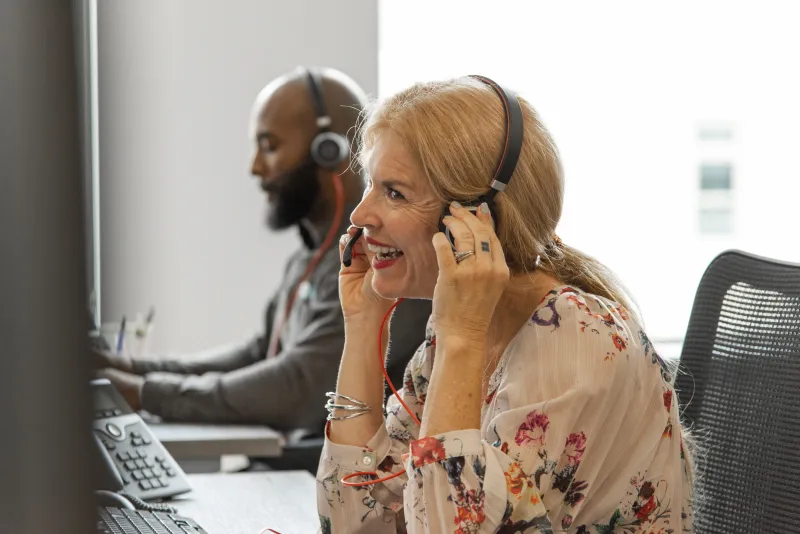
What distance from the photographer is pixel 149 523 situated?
108 centimetres

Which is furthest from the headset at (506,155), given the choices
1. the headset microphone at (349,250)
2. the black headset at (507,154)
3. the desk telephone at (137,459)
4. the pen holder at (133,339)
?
the pen holder at (133,339)

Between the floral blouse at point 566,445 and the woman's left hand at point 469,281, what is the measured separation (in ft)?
0.21

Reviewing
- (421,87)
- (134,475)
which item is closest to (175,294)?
(134,475)

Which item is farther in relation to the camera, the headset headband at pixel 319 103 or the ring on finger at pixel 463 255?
the headset headband at pixel 319 103

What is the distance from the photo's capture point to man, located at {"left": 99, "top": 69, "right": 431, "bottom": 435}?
1.98 metres

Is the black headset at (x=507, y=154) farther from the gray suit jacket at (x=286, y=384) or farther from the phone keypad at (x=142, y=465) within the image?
the gray suit jacket at (x=286, y=384)

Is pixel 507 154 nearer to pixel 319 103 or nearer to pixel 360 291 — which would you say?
pixel 360 291

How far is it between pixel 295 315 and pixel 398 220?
3.83 ft

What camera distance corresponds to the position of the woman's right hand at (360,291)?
48.1 inches

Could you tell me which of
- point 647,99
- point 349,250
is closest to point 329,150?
point 349,250

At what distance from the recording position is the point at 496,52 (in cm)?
304

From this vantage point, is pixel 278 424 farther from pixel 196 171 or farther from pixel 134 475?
pixel 196 171

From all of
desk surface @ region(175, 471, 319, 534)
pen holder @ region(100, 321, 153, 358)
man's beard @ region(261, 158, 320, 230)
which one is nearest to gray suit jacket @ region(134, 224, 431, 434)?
man's beard @ region(261, 158, 320, 230)

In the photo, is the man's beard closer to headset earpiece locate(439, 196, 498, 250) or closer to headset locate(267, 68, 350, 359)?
headset locate(267, 68, 350, 359)
